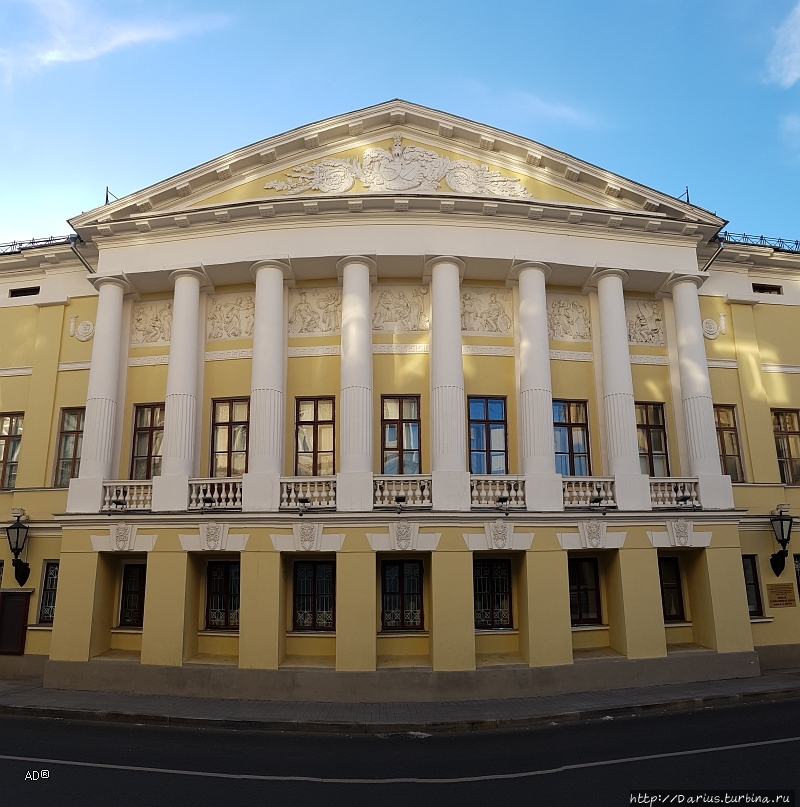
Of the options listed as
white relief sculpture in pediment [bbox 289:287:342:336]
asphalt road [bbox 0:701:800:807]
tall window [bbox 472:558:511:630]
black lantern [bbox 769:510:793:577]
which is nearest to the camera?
asphalt road [bbox 0:701:800:807]

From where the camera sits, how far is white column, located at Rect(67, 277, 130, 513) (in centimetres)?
1484

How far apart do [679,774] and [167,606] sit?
414 inches

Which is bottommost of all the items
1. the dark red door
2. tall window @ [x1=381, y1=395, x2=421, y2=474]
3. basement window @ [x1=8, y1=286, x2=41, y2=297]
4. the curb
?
the curb

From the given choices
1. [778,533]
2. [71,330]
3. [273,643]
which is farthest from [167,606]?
[778,533]

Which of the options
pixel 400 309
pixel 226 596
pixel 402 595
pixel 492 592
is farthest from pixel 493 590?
pixel 400 309

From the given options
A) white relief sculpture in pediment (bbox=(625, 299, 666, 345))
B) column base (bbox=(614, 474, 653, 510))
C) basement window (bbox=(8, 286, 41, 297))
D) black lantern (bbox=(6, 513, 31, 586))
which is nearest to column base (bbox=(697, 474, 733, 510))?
column base (bbox=(614, 474, 653, 510))

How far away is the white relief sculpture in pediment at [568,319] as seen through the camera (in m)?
16.8

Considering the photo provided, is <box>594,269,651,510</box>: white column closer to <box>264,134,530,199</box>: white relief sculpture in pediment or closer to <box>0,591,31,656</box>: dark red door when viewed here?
<box>264,134,530,199</box>: white relief sculpture in pediment

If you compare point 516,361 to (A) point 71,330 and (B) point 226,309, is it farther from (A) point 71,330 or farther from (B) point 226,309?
(A) point 71,330

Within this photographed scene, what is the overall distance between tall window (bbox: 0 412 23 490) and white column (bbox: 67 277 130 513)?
11.5 feet

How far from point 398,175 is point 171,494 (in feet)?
31.7

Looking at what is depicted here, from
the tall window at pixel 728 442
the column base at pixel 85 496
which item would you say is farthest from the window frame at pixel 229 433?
the tall window at pixel 728 442

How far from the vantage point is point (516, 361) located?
634 inches

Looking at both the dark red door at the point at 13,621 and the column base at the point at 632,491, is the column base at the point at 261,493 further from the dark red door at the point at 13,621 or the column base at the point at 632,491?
the column base at the point at 632,491
